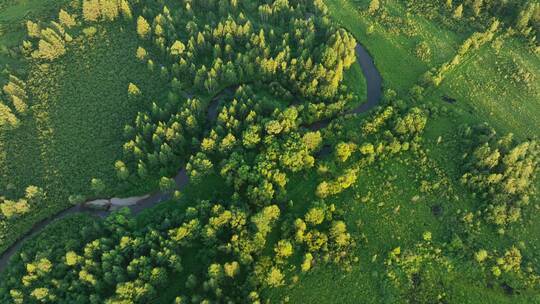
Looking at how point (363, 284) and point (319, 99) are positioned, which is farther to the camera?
point (319, 99)

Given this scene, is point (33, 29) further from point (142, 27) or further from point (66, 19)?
point (142, 27)

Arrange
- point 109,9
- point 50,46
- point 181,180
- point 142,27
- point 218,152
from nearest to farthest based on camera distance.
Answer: point 218,152
point 181,180
point 50,46
point 142,27
point 109,9

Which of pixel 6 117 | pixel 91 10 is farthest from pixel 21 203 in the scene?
pixel 91 10

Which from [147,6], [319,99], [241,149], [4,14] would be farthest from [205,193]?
[4,14]

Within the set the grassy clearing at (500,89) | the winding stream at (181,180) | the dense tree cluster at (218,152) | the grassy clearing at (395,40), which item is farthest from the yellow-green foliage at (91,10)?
the grassy clearing at (500,89)

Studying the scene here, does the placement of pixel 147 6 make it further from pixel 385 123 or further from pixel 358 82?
pixel 385 123

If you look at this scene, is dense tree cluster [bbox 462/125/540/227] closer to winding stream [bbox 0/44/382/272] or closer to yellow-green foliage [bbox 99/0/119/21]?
winding stream [bbox 0/44/382/272]

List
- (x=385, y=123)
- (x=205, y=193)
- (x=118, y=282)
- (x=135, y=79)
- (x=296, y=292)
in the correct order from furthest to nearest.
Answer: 1. (x=135, y=79)
2. (x=385, y=123)
3. (x=205, y=193)
4. (x=296, y=292)
5. (x=118, y=282)
